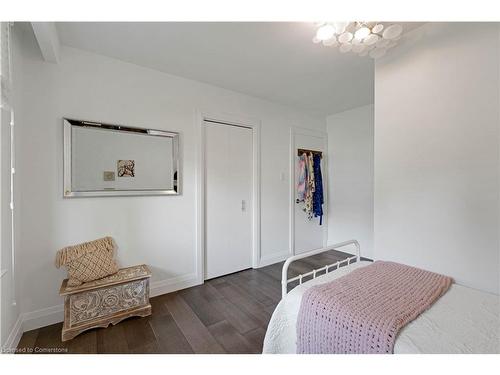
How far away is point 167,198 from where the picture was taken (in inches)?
90.0

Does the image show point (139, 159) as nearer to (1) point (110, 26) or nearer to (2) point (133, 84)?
(2) point (133, 84)

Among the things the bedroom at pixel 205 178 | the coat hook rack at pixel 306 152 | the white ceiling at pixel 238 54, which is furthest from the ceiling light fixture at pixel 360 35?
the coat hook rack at pixel 306 152

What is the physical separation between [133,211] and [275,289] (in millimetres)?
1723

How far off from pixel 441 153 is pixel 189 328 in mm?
2298

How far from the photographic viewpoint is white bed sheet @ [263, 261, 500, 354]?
0.84 m

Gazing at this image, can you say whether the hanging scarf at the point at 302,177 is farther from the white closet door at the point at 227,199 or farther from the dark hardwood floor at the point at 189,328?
the dark hardwood floor at the point at 189,328

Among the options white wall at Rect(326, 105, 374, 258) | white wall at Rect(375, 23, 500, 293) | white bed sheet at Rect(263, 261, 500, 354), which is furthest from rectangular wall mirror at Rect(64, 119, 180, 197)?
white wall at Rect(326, 105, 374, 258)

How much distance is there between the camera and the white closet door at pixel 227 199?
260 cm

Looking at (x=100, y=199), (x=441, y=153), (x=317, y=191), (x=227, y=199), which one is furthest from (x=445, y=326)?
(x=317, y=191)

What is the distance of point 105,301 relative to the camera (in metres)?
1.73

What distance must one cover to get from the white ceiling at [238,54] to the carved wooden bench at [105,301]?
6.47 ft

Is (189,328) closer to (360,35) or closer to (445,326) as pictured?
(445,326)

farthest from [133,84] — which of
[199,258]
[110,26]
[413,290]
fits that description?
[413,290]

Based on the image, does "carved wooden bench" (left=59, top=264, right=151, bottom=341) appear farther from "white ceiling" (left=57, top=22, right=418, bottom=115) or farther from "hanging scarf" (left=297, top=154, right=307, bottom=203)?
"hanging scarf" (left=297, top=154, right=307, bottom=203)
